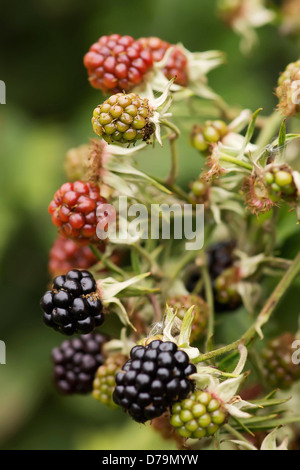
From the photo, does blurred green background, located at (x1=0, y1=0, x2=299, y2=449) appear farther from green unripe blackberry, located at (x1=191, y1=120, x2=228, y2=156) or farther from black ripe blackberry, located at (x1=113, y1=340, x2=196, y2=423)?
black ripe blackberry, located at (x1=113, y1=340, x2=196, y2=423)

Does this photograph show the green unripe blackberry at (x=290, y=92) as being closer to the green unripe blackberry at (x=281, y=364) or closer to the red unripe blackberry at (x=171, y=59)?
the red unripe blackberry at (x=171, y=59)

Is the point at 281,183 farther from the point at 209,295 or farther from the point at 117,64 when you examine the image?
the point at 117,64

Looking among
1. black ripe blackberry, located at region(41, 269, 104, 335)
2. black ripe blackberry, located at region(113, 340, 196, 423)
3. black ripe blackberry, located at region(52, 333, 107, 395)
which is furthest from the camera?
black ripe blackberry, located at region(52, 333, 107, 395)

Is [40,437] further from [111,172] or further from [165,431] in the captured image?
[111,172]

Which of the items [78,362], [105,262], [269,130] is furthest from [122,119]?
[78,362]

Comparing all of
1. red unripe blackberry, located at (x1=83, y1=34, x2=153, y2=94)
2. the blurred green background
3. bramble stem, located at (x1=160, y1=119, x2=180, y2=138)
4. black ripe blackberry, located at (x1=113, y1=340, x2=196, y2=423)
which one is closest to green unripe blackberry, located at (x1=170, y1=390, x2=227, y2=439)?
black ripe blackberry, located at (x1=113, y1=340, x2=196, y2=423)
